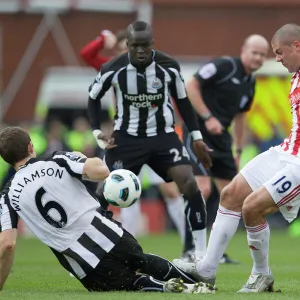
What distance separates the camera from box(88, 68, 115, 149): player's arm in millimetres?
9469

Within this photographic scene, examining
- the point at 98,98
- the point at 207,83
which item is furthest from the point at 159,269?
the point at 207,83

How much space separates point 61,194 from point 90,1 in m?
21.8

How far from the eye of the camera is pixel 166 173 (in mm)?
9609

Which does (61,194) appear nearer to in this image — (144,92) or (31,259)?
(144,92)

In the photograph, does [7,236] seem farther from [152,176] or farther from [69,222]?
[152,176]

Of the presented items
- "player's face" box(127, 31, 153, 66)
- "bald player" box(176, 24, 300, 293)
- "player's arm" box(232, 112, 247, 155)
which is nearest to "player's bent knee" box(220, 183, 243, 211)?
"bald player" box(176, 24, 300, 293)

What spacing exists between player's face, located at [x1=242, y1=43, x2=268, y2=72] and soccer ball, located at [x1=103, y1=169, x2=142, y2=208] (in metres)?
4.37

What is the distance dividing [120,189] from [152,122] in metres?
2.74

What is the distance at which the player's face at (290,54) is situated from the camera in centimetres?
748

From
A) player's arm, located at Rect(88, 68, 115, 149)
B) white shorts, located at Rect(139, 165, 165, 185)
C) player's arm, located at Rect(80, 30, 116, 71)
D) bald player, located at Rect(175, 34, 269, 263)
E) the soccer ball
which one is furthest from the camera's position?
white shorts, located at Rect(139, 165, 165, 185)

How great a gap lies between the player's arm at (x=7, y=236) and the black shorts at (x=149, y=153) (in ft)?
8.10

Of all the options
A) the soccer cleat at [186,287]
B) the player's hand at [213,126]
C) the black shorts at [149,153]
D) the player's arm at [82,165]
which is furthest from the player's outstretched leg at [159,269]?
Result: the player's hand at [213,126]

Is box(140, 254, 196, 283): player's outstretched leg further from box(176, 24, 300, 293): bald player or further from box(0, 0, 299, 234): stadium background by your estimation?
box(0, 0, 299, 234): stadium background

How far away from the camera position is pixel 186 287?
728 centimetres
